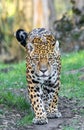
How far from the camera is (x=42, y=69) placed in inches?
316

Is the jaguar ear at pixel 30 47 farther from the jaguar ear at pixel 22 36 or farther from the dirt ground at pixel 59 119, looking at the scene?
the dirt ground at pixel 59 119

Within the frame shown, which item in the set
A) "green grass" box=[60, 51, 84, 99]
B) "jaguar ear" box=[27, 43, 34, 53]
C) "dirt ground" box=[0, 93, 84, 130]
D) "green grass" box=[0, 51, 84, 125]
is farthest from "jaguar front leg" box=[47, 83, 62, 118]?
"green grass" box=[60, 51, 84, 99]

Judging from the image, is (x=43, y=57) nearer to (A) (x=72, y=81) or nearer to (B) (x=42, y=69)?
(B) (x=42, y=69)

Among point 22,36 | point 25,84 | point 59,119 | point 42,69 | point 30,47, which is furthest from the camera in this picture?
point 25,84

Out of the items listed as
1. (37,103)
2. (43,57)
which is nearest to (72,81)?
(37,103)

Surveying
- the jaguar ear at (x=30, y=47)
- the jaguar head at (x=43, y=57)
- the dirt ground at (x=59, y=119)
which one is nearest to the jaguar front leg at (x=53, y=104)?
the dirt ground at (x=59, y=119)

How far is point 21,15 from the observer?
2917 cm

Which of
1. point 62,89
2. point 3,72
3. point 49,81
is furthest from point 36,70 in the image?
point 3,72

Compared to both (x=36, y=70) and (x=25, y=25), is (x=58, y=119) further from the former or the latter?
(x=25, y=25)

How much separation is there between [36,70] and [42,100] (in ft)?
2.83

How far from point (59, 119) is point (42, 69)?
109 centimetres

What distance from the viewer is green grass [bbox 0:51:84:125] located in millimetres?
9432

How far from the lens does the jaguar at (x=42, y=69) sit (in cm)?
808

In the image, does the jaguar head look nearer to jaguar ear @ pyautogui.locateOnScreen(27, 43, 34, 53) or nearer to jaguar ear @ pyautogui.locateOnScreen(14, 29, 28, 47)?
jaguar ear @ pyautogui.locateOnScreen(27, 43, 34, 53)
